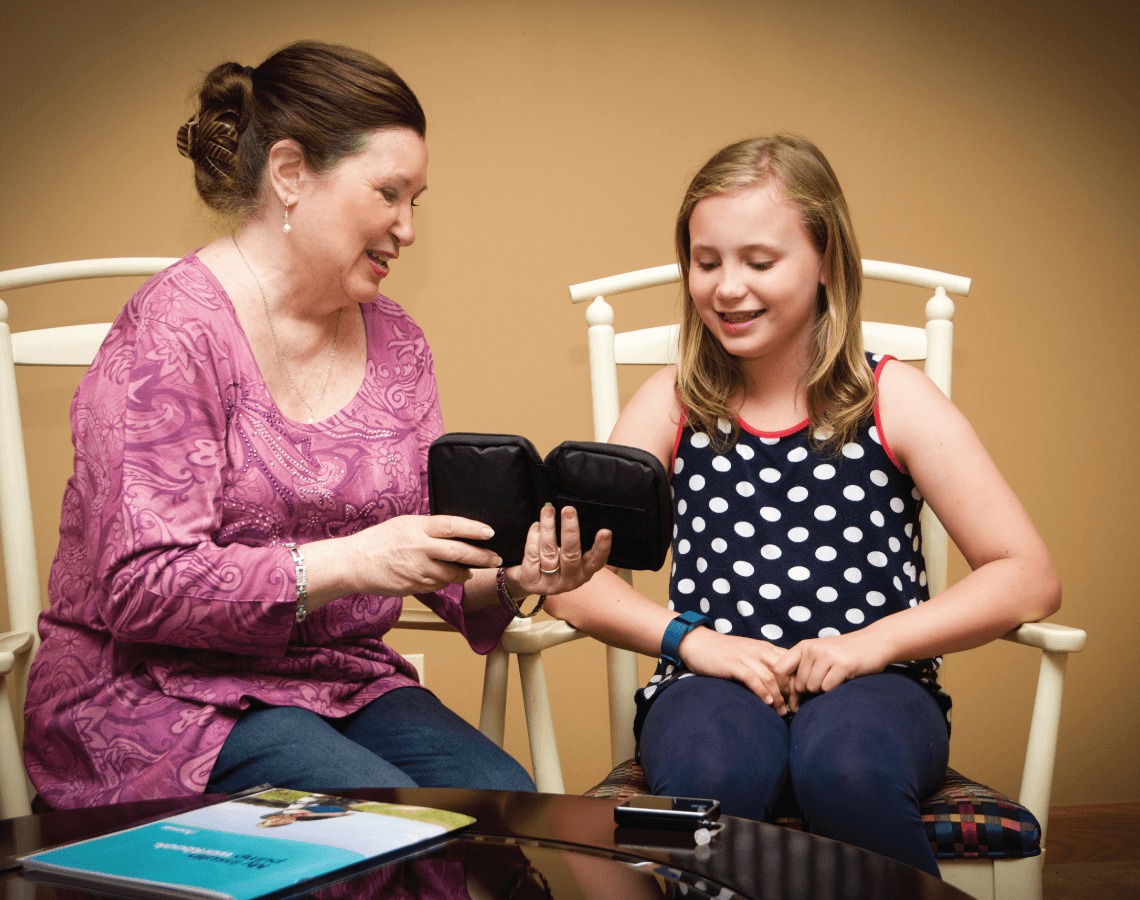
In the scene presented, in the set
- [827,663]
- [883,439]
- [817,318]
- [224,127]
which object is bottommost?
[827,663]

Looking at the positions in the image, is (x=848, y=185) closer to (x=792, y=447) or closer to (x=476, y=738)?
(x=792, y=447)

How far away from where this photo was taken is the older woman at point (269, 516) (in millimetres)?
1116

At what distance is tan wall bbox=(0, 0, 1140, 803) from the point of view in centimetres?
198

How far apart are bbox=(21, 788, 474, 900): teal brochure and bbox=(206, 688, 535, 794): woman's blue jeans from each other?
209 mm

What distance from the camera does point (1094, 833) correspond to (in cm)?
211

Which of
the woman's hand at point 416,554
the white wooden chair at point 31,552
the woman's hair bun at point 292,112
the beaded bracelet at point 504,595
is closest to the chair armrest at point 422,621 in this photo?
the white wooden chair at point 31,552

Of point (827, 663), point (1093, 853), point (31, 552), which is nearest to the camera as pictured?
point (827, 663)

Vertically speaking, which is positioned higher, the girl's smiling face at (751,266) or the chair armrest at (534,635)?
the girl's smiling face at (751,266)

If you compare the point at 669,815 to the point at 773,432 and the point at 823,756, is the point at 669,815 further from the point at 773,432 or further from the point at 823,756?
the point at 773,432

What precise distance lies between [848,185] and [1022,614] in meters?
1.08

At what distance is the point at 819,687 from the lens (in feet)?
3.99

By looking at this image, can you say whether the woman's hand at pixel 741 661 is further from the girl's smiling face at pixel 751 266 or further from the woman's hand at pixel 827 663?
the girl's smiling face at pixel 751 266

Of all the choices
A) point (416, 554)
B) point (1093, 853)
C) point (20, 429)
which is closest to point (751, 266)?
point (416, 554)

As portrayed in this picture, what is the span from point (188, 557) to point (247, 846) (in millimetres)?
417
